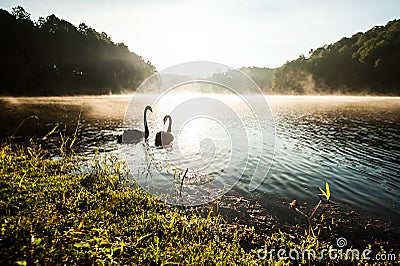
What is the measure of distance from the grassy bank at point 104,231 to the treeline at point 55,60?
81491 millimetres

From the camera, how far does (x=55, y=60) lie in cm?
8781

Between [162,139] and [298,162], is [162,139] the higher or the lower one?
the higher one

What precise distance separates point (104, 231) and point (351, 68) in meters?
143

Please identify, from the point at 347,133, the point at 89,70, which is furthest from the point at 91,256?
the point at 89,70

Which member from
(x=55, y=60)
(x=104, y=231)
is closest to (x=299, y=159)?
(x=104, y=231)

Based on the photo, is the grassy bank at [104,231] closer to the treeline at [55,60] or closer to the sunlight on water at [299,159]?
the sunlight on water at [299,159]

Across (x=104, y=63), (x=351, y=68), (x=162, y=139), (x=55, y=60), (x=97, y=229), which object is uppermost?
(x=351, y=68)

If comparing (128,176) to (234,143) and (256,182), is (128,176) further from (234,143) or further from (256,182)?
(234,143)

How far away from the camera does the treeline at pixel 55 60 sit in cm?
7331

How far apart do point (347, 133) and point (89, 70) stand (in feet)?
341

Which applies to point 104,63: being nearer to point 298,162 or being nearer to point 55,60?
point 55,60

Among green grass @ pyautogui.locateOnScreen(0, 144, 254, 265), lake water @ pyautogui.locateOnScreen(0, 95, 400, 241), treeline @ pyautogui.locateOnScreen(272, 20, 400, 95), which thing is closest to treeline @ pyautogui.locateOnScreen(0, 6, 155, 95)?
lake water @ pyautogui.locateOnScreen(0, 95, 400, 241)

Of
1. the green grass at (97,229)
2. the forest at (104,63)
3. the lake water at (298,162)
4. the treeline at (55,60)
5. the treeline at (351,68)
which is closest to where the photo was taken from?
the green grass at (97,229)

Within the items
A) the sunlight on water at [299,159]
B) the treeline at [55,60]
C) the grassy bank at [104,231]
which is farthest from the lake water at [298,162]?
the treeline at [55,60]
